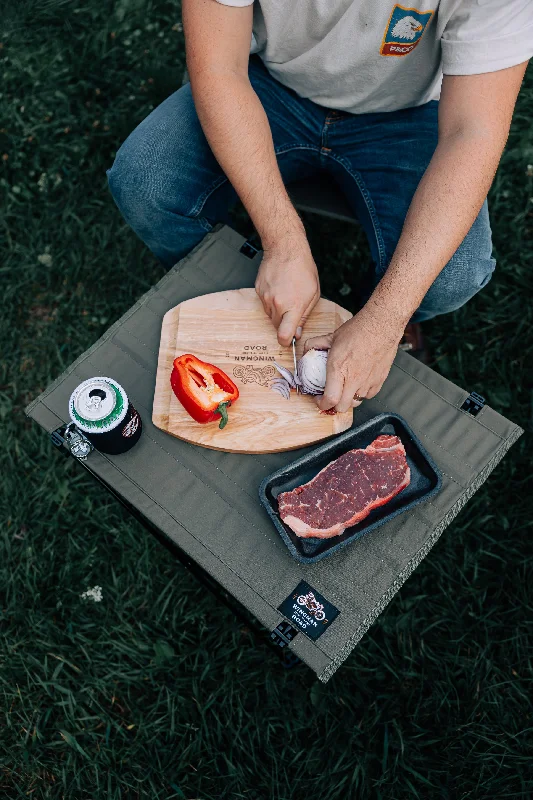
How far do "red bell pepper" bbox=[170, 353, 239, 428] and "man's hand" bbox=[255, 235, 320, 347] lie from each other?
11.2 inches

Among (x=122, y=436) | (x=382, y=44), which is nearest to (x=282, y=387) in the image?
(x=122, y=436)

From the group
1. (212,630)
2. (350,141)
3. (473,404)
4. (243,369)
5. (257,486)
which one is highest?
(350,141)

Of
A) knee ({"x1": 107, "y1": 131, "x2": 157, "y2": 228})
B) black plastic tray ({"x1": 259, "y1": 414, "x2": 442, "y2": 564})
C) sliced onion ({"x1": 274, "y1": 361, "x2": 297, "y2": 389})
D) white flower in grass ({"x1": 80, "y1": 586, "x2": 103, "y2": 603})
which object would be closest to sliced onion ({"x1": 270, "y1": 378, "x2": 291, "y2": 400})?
sliced onion ({"x1": 274, "y1": 361, "x2": 297, "y2": 389})

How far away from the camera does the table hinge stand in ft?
7.32

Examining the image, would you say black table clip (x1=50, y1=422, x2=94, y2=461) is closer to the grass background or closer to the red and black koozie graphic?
the red and black koozie graphic

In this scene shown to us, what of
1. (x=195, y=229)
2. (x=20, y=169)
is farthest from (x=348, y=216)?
(x=20, y=169)

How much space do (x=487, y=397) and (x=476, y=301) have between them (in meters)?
0.53

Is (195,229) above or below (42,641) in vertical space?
above

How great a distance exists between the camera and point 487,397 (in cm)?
304

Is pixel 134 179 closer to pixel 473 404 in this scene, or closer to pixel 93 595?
pixel 473 404

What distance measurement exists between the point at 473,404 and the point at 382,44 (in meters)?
1.31

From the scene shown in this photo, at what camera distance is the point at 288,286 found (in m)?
2.23

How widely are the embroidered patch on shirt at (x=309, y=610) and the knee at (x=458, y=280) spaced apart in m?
1.22

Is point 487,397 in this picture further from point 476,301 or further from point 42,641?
point 42,641
